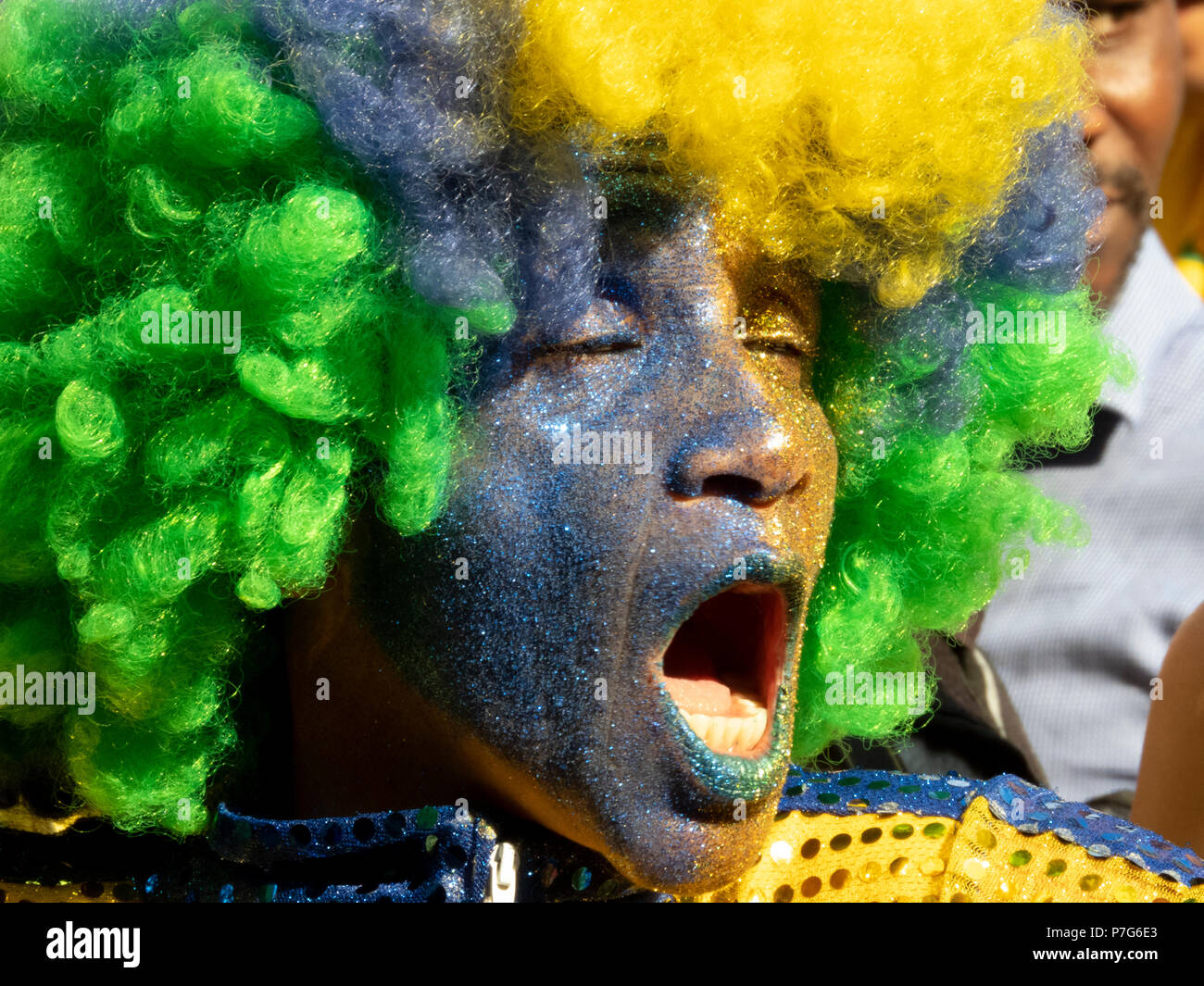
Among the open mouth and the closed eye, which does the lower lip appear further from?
the closed eye

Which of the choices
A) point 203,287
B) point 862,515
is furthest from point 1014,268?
point 203,287

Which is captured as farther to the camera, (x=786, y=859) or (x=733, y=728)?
(x=786, y=859)

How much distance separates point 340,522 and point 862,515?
734 mm

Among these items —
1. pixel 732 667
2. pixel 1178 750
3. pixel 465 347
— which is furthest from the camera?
pixel 1178 750

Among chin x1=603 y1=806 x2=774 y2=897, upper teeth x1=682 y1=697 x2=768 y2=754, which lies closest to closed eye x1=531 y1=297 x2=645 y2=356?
upper teeth x1=682 y1=697 x2=768 y2=754

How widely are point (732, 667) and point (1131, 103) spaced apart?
232cm

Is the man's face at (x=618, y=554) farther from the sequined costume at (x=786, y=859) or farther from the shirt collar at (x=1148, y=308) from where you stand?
the shirt collar at (x=1148, y=308)

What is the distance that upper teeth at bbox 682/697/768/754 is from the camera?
154 centimetres

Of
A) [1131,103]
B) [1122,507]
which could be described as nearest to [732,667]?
[1122,507]

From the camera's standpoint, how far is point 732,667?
1667 mm

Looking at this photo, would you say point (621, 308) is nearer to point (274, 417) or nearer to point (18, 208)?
point (274, 417)

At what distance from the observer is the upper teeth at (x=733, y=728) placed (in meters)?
1.54

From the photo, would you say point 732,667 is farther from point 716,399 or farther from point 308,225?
point 308,225

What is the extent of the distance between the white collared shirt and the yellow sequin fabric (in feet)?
4.03
